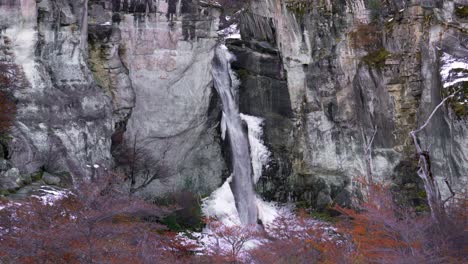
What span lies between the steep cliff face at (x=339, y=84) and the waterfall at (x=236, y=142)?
1.90 feet

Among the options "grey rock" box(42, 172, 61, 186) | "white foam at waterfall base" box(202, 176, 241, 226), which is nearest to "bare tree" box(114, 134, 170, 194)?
"white foam at waterfall base" box(202, 176, 241, 226)

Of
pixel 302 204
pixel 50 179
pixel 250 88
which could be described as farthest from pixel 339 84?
pixel 50 179

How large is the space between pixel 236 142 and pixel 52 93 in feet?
25.4

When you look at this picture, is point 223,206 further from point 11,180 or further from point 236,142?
point 11,180

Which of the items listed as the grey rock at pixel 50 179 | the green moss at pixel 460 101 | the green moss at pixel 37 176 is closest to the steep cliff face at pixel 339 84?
the green moss at pixel 460 101

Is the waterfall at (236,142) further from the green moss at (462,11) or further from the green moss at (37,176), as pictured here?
the green moss at (462,11)

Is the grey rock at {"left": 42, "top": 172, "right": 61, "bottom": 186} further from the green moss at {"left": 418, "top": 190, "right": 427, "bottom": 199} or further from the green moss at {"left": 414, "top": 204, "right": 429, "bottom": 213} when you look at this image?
the green moss at {"left": 418, "top": 190, "right": 427, "bottom": 199}

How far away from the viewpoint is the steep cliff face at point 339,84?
84.0 ft

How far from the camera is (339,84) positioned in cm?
2712

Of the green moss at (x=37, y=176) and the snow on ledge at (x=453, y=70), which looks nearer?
the green moss at (x=37, y=176)

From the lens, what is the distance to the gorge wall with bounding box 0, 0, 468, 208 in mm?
22031


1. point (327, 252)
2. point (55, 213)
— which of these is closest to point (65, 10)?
point (55, 213)

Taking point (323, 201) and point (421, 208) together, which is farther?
point (323, 201)

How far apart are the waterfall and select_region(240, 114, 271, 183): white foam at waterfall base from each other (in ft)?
0.58
